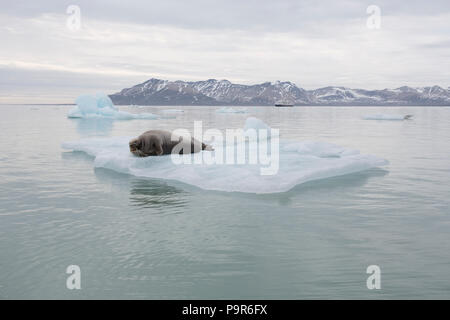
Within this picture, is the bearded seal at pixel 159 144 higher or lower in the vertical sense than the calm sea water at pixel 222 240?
higher

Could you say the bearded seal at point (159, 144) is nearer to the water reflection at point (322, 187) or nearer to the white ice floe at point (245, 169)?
the white ice floe at point (245, 169)

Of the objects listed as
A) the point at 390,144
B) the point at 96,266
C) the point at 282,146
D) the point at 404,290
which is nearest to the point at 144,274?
the point at 96,266

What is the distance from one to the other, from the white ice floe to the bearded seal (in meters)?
0.34

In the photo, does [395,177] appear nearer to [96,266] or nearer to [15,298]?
[96,266]

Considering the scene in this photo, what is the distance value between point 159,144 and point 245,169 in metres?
3.49

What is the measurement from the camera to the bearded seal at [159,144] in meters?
12.3

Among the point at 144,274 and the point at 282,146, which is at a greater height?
the point at 282,146

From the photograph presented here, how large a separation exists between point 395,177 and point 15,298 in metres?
9.72

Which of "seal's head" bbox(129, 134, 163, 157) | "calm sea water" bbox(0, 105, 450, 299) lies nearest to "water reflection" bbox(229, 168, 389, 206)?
"calm sea water" bbox(0, 105, 450, 299)

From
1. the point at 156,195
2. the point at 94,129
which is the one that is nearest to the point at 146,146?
the point at 156,195

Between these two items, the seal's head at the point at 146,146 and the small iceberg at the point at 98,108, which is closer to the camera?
the seal's head at the point at 146,146

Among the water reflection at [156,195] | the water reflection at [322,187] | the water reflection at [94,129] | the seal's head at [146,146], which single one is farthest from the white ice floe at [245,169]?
the water reflection at [94,129]

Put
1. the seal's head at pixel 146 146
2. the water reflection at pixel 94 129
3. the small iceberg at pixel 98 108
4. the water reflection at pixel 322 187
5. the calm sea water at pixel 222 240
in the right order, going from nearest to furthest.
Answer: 1. the calm sea water at pixel 222 240
2. the water reflection at pixel 322 187
3. the seal's head at pixel 146 146
4. the water reflection at pixel 94 129
5. the small iceberg at pixel 98 108
